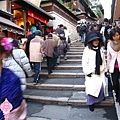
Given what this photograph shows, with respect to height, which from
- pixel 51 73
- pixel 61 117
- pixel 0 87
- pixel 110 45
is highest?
pixel 110 45

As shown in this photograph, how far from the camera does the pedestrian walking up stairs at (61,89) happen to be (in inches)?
260

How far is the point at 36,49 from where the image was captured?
28.1ft

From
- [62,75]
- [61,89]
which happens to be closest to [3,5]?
[62,75]

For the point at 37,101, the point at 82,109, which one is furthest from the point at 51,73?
the point at 82,109

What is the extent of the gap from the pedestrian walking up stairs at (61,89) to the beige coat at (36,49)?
0.95 meters

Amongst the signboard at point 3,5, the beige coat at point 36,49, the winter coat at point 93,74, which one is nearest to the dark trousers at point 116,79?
the winter coat at point 93,74

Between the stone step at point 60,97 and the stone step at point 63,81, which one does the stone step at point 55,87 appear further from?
the stone step at point 63,81

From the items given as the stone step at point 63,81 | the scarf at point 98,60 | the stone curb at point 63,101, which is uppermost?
the scarf at point 98,60

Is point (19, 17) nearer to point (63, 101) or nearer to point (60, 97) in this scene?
point (60, 97)

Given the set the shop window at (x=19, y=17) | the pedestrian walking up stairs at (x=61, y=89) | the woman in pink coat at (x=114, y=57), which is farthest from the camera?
the shop window at (x=19, y=17)

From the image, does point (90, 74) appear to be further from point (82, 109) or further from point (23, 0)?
point (23, 0)

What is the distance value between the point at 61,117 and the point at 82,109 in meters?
0.77

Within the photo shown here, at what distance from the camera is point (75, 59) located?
1206cm

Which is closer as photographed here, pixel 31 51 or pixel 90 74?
pixel 90 74
